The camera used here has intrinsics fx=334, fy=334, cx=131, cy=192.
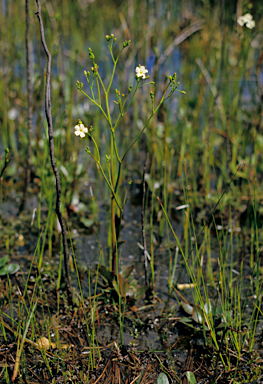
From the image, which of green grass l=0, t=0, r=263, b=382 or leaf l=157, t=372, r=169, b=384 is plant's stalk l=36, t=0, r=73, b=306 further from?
leaf l=157, t=372, r=169, b=384

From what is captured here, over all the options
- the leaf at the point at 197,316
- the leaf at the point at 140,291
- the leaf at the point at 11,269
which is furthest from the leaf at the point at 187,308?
the leaf at the point at 11,269

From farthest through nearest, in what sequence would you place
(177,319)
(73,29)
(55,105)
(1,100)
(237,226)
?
(73,29) → (1,100) → (55,105) → (237,226) → (177,319)

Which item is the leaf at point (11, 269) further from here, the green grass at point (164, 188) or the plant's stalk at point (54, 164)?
the plant's stalk at point (54, 164)

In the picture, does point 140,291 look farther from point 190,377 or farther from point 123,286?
point 190,377

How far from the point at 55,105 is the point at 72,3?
3.17m

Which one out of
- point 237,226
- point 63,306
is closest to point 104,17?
point 237,226

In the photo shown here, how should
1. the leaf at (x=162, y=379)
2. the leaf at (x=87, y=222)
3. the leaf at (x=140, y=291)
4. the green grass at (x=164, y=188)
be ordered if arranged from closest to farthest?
1. the leaf at (x=162, y=379)
2. the green grass at (x=164, y=188)
3. the leaf at (x=140, y=291)
4. the leaf at (x=87, y=222)

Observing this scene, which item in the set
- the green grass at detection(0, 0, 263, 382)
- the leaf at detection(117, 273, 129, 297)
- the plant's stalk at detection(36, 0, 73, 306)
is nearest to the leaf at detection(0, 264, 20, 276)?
the green grass at detection(0, 0, 263, 382)

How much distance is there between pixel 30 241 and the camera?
5.31 ft

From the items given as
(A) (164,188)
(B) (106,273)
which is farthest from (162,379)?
(A) (164,188)

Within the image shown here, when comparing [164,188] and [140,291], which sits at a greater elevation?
[164,188]

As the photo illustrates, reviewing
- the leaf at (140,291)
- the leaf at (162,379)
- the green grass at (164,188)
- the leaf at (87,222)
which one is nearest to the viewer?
the leaf at (162,379)

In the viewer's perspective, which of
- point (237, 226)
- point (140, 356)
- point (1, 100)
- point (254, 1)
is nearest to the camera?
point (140, 356)

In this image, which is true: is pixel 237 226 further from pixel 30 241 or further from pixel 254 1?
pixel 254 1
